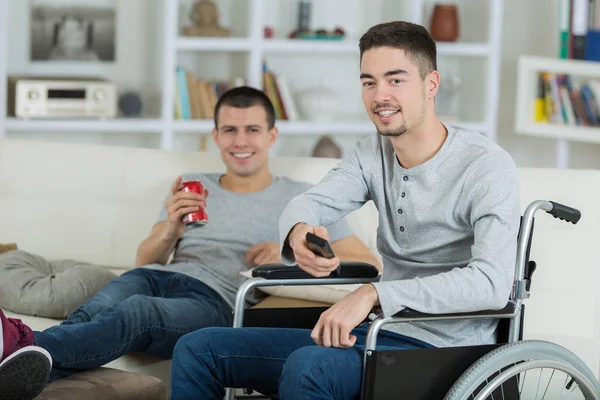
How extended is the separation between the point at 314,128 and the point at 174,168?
1869 mm

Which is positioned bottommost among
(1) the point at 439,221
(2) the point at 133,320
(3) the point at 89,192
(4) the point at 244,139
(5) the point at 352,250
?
(2) the point at 133,320

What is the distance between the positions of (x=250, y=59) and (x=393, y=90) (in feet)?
9.87

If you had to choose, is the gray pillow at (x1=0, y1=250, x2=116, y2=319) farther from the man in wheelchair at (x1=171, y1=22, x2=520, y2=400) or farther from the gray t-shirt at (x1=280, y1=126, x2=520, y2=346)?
the gray t-shirt at (x1=280, y1=126, x2=520, y2=346)

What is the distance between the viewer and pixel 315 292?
9.57ft

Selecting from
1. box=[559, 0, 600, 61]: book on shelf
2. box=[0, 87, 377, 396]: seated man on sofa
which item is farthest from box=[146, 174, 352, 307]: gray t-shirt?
box=[559, 0, 600, 61]: book on shelf

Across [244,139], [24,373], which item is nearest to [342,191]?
[24,373]

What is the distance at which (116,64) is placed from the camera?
17.5ft

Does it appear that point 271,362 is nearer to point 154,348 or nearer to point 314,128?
point 154,348

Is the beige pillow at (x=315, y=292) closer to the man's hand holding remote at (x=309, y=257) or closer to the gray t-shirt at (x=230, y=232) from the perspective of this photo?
the gray t-shirt at (x=230, y=232)

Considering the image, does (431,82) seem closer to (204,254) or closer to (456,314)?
(456,314)

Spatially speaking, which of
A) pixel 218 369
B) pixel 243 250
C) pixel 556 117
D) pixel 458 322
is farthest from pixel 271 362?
pixel 556 117

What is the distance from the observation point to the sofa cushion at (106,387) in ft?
7.78

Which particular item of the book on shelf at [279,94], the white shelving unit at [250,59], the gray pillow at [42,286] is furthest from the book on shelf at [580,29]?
the gray pillow at [42,286]

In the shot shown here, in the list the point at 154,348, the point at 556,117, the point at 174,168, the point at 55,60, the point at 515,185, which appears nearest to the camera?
the point at 515,185
